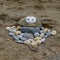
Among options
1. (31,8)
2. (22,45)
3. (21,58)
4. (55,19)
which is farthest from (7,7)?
(21,58)

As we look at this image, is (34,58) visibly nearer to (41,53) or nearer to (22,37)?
(41,53)

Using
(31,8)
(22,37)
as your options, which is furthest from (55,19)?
(22,37)

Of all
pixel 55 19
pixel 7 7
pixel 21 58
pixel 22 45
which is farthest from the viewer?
pixel 7 7

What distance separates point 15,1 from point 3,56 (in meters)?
1.20

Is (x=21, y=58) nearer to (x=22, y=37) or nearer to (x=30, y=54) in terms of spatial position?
(x=30, y=54)

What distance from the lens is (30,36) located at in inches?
97.0

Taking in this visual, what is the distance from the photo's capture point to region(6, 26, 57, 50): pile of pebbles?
2.38m

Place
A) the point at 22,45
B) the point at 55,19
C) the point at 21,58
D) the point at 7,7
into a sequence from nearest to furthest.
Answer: the point at 21,58
the point at 22,45
the point at 55,19
the point at 7,7

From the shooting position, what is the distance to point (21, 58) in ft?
7.18

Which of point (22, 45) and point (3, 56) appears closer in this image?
point (3, 56)

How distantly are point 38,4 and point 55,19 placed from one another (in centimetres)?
43

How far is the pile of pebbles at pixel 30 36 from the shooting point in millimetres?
2378

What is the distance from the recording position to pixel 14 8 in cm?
308

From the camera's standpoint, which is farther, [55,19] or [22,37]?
[55,19]
